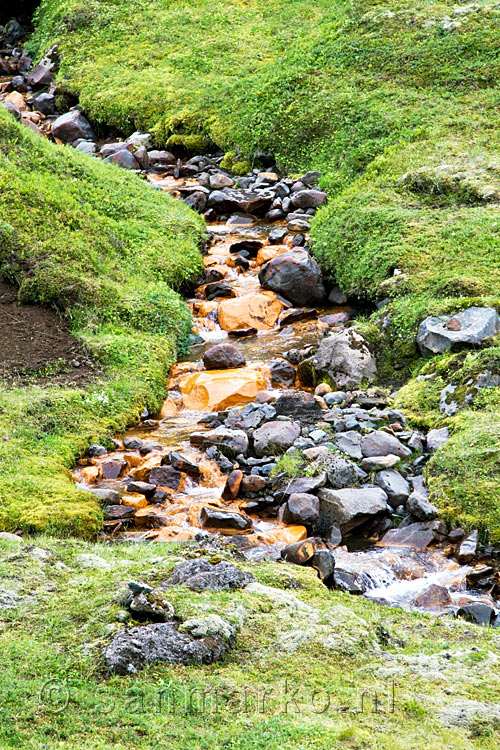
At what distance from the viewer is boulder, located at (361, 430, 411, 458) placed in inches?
463

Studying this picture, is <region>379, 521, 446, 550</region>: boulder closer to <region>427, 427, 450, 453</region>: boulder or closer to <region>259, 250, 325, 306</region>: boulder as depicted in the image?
<region>427, 427, 450, 453</region>: boulder

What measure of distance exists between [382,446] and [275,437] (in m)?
1.60

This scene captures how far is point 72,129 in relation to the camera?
27516 mm

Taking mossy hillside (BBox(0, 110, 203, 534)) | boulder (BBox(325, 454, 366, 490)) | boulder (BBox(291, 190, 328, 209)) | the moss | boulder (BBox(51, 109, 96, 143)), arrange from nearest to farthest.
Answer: boulder (BBox(325, 454, 366, 490)), mossy hillside (BBox(0, 110, 203, 534)), boulder (BBox(291, 190, 328, 209)), the moss, boulder (BBox(51, 109, 96, 143))

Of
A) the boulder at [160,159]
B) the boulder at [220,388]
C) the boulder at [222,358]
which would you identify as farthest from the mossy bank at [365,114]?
the boulder at [222,358]

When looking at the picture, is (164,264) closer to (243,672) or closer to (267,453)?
(267,453)

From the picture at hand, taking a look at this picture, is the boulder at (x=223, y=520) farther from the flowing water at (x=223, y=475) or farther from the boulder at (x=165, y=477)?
the boulder at (x=165, y=477)

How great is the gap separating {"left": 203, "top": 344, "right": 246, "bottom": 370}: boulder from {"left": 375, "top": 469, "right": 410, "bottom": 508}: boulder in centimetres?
491

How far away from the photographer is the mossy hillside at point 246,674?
5.23m

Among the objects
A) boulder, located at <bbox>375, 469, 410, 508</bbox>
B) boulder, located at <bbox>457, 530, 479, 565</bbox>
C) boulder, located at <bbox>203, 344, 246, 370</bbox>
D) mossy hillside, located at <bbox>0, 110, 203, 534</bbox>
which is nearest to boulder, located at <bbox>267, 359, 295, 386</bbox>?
boulder, located at <bbox>203, 344, 246, 370</bbox>

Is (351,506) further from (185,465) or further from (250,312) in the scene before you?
(250,312)

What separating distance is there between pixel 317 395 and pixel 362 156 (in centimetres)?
972

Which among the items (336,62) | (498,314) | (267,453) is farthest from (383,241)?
(336,62)

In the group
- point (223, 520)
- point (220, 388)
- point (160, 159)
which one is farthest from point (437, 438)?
point (160, 159)
